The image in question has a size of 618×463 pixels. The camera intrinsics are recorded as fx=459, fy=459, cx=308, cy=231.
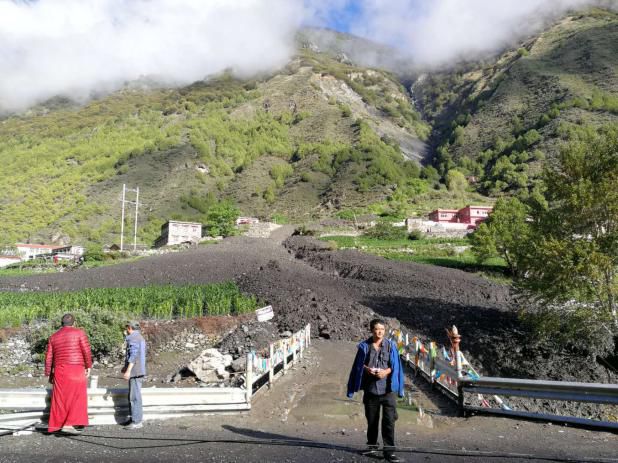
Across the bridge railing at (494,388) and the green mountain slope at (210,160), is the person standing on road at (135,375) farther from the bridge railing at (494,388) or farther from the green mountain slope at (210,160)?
the green mountain slope at (210,160)

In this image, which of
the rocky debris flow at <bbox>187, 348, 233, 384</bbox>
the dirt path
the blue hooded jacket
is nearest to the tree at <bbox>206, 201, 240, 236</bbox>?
the rocky debris flow at <bbox>187, 348, 233, 384</bbox>

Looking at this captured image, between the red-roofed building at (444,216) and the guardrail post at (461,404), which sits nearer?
the guardrail post at (461,404)

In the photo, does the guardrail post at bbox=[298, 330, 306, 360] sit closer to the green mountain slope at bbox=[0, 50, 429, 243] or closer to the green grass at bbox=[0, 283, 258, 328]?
the green grass at bbox=[0, 283, 258, 328]

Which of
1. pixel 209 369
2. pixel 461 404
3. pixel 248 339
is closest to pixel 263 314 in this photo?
pixel 248 339

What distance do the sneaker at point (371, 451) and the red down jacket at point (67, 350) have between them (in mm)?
4034

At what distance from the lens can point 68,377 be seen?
636cm

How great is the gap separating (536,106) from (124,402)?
151 meters

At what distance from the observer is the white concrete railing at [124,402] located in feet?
21.9

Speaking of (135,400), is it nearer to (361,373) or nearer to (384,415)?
(361,373)

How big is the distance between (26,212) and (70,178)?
67.2ft

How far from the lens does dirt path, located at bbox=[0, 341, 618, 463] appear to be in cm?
537

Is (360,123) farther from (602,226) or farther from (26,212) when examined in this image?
(602,226)

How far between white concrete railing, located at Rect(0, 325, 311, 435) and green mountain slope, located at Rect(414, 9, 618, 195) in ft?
328

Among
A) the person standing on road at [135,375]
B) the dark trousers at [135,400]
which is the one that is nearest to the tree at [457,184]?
the person standing on road at [135,375]
